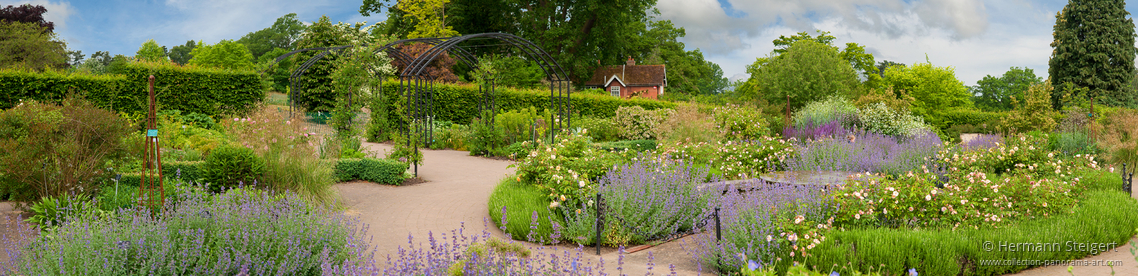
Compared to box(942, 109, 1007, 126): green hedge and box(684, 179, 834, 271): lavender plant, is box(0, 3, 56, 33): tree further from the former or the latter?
box(942, 109, 1007, 126): green hedge

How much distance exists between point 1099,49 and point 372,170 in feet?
108

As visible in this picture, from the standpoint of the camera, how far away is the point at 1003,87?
1704 inches

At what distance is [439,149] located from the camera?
12.9 m

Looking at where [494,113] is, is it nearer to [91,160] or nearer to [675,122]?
[675,122]

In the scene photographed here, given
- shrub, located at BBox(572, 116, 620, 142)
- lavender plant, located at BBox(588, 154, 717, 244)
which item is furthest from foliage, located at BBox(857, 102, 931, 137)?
lavender plant, located at BBox(588, 154, 717, 244)

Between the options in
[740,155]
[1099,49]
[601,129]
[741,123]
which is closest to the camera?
[740,155]

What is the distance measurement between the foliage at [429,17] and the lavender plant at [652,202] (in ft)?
72.4

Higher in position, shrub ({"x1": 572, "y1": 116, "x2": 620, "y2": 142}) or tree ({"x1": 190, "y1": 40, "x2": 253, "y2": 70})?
tree ({"x1": 190, "y1": 40, "x2": 253, "y2": 70})

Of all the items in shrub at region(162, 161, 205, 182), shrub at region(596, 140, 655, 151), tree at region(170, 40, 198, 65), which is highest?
tree at region(170, 40, 198, 65)

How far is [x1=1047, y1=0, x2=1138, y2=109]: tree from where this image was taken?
27297 mm

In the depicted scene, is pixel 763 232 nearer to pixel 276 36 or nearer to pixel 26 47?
pixel 26 47

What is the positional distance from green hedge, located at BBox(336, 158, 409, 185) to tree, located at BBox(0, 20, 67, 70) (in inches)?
965

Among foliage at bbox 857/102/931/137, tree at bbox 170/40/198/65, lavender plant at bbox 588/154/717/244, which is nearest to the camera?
lavender plant at bbox 588/154/717/244

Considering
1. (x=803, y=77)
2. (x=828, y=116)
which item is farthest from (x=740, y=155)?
(x=803, y=77)
